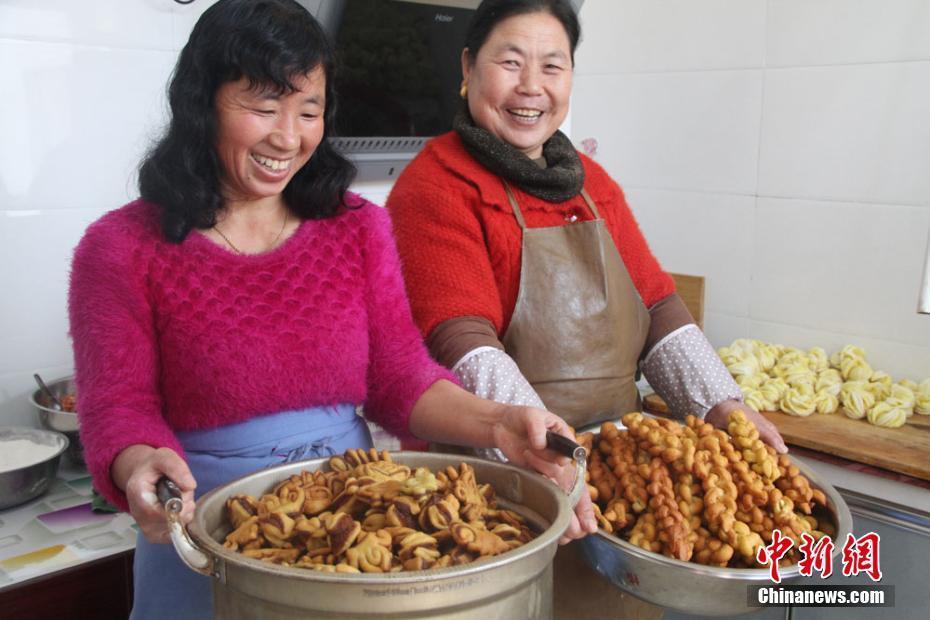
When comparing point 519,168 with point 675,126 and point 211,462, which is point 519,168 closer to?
point 211,462

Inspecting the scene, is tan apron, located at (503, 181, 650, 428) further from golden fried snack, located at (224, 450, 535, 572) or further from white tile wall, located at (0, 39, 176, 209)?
white tile wall, located at (0, 39, 176, 209)

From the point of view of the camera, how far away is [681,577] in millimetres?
1140

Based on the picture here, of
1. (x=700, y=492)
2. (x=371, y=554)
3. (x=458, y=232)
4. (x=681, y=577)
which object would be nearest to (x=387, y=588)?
(x=371, y=554)

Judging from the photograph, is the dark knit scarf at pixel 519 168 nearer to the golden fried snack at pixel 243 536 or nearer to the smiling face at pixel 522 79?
the smiling face at pixel 522 79

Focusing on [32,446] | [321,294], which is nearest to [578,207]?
[321,294]

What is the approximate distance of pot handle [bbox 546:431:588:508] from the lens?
98 cm

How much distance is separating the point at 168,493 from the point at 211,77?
0.55m

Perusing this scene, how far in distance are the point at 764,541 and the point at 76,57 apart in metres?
1.72

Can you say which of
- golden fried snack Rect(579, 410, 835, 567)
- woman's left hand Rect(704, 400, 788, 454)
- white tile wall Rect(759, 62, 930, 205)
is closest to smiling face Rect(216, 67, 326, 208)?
golden fried snack Rect(579, 410, 835, 567)

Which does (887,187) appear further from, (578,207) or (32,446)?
(32,446)

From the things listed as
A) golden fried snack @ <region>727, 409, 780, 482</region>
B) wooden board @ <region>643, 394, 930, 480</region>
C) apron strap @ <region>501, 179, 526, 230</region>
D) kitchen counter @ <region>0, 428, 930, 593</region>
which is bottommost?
kitchen counter @ <region>0, 428, 930, 593</region>

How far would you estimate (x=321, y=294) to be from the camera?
1.25 m

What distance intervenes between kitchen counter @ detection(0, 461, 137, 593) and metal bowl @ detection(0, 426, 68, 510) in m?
0.03

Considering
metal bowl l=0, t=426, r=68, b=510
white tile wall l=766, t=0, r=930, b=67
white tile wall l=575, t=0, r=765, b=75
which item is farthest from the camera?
white tile wall l=575, t=0, r=765, b=75
